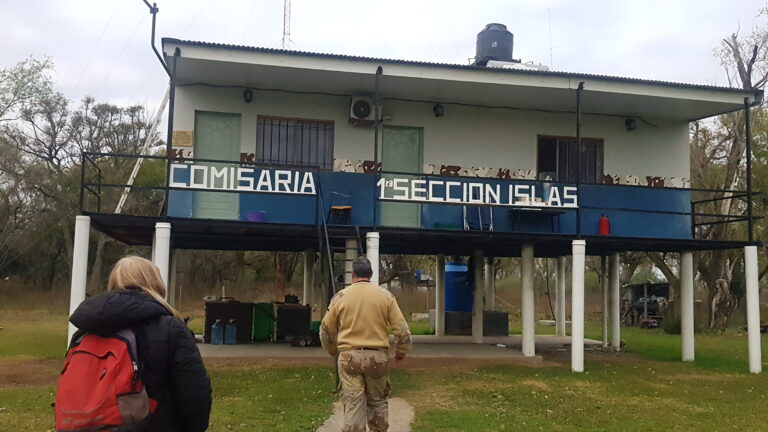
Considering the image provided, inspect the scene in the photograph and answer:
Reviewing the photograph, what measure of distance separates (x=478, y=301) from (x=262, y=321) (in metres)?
5.51

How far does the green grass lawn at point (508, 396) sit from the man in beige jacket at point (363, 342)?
224 cm

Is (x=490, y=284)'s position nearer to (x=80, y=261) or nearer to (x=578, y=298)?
(x=578, y=298)

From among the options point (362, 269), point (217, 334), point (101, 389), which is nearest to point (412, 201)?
point (217, 334)

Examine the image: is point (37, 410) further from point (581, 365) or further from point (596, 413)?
point (581, 365)

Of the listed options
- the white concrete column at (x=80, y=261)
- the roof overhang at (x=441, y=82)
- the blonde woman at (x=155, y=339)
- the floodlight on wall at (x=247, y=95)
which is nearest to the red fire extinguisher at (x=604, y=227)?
the roof overhang at (x=441, y=82)

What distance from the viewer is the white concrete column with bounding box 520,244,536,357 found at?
49.6 ft

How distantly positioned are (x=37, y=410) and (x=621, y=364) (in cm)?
1123

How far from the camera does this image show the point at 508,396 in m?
10.9

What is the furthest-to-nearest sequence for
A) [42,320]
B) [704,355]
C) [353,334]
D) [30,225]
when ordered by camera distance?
[30,225] → [42,320] → [704,355] → [353,334]

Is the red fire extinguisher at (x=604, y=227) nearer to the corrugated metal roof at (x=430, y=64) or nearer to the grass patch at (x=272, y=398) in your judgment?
the corrugated metal roof at (x=430, y=64)

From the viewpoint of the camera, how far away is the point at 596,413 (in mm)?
9773

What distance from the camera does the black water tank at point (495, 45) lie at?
1792cm

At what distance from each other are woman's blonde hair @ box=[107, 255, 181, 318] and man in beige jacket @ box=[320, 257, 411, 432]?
10.2ft

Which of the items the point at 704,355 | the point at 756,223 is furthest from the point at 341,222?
the point at 756,223
